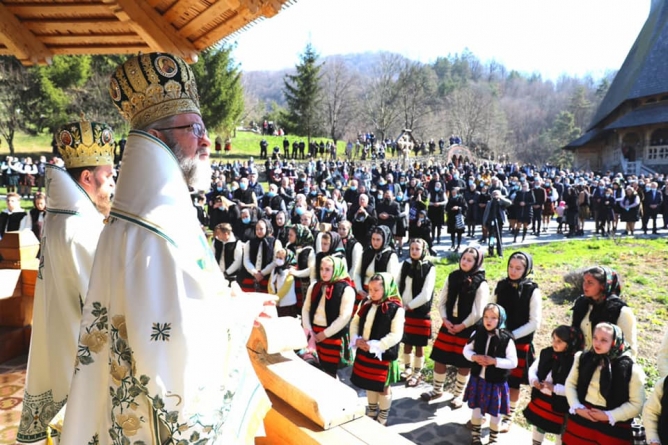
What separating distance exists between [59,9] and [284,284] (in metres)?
4.71

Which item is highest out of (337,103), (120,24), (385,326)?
(337,103)

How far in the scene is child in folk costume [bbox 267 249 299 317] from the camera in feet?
24.1

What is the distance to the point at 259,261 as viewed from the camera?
8.33m

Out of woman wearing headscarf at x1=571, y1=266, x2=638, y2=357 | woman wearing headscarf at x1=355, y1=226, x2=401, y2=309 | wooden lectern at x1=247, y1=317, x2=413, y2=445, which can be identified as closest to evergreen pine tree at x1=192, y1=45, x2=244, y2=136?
woman wearing headscarf at x1=355, y1=226, x2=401, y2=309

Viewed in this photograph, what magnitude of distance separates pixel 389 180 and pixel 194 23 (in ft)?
51.5

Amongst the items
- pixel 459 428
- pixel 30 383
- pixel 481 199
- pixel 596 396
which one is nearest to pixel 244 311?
pixel 30 383

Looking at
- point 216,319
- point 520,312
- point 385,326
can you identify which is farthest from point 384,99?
point 216,319

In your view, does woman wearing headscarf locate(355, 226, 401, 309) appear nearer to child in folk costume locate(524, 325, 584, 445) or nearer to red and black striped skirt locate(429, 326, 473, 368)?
red and black striped skirt locate(429, 326, 473, 368)

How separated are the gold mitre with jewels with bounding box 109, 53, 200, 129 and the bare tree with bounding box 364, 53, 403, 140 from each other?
5241 centimetres

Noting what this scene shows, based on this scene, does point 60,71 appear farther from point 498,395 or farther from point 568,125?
point 568,125

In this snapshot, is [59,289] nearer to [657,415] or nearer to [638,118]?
[657,415]

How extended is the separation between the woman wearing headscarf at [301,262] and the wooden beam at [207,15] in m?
4.35

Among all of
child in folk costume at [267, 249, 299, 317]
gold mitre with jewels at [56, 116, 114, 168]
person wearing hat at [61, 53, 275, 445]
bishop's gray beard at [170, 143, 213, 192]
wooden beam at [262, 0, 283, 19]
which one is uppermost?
wooden beam at [262, 0, 283, 19]

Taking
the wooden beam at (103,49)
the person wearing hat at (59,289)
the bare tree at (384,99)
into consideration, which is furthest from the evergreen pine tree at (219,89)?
the person wearing hat at (59,289)
